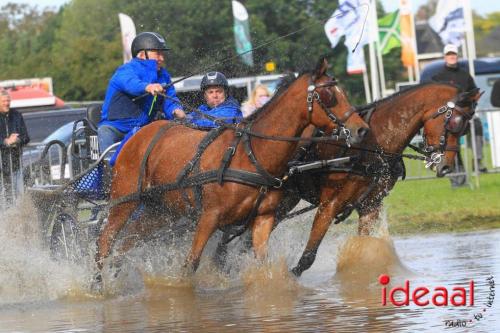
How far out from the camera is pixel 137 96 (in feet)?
40.2

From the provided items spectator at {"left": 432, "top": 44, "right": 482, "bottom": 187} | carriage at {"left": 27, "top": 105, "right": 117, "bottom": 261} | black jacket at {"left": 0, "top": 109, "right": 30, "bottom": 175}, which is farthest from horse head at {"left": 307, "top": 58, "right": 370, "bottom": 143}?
spectator at {"left": 432, "top": 44, "right": 482, "bottom": 187}

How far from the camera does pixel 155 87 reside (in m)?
11.8

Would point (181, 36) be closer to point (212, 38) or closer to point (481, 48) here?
point (212, 38)

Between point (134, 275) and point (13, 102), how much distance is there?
17508mm

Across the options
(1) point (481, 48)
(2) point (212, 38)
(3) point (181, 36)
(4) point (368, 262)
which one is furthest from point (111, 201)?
(1) point (481, 48)

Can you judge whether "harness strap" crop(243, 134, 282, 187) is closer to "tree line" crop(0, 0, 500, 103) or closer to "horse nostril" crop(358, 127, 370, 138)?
"horse nostril" crop(358, 127, 370, 138)

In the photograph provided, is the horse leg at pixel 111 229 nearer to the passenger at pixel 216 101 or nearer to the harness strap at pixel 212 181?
the harness strap at pixel 212 181

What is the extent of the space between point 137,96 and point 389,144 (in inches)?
98.4

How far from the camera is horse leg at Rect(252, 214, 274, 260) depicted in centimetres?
1098

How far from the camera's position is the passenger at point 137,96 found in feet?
39.8

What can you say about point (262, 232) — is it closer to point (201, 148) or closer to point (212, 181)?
point (212, 181)

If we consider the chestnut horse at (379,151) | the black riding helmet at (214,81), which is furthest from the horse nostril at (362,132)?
the black riding helmet at (214,81)

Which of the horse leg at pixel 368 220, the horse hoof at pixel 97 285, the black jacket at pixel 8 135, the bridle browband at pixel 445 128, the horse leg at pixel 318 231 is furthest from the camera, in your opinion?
the black jacket at pixel 8 135

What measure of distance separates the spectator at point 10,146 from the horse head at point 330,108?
519cm
